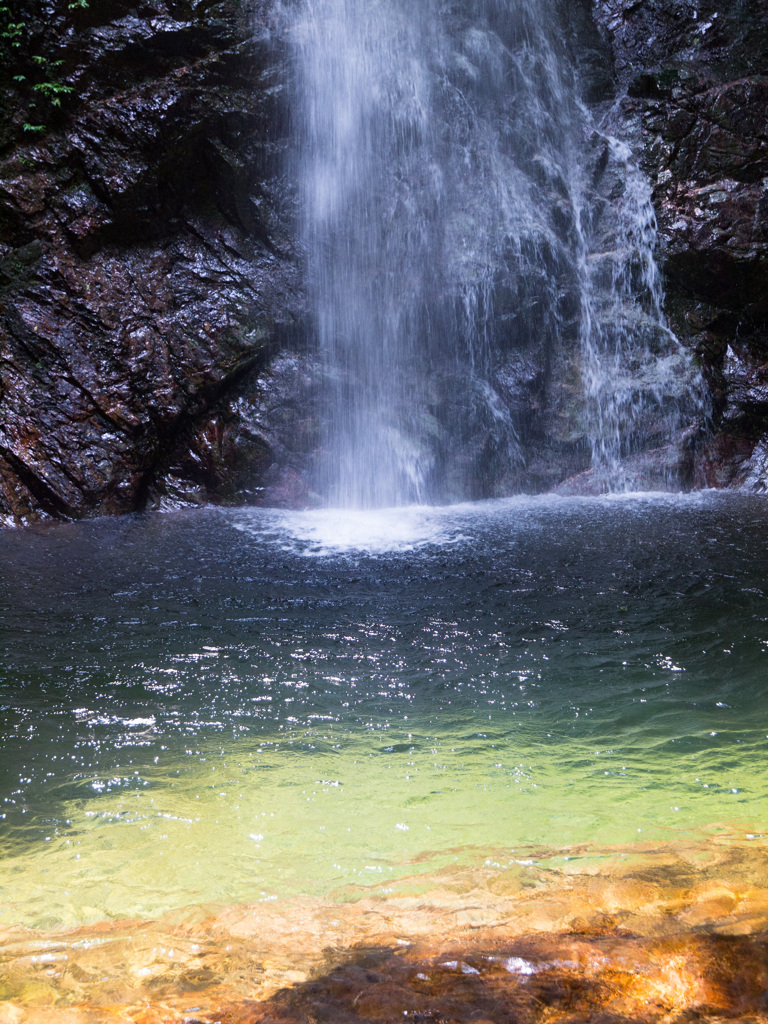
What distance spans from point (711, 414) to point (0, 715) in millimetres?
10986

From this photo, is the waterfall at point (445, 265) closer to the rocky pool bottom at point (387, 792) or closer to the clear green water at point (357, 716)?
the clear green water at point (357, 716)

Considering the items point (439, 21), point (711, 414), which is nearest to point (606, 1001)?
point (711, 414)

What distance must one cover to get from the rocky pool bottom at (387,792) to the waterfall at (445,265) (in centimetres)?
466

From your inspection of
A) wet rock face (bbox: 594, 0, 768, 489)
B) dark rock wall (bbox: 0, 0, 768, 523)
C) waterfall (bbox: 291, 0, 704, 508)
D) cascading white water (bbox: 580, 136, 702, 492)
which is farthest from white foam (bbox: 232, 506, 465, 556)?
wet rock face (bbox: 594, 0, 768, 489)

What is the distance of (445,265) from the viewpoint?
11453mm

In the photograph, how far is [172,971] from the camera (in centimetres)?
200

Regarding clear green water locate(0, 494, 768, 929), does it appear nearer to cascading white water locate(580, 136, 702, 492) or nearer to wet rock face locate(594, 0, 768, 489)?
cascading white water locate(580, 136, 702, 492)

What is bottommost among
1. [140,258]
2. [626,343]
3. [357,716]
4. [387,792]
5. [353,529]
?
[387,792]

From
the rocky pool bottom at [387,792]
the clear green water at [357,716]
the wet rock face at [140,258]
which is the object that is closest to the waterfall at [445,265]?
the wet rock face at [140,258]

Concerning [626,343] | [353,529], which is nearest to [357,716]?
[353,529]

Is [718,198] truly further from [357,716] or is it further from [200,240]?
[357,716]

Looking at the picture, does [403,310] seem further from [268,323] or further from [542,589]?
[542,589]

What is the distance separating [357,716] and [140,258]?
8.89 metres

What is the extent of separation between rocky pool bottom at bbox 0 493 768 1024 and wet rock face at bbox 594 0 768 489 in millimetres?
5617
